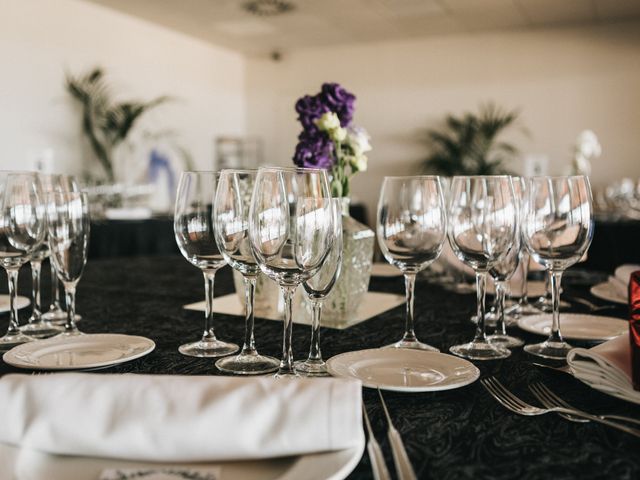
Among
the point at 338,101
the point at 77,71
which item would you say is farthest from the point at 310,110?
the point at 77,71

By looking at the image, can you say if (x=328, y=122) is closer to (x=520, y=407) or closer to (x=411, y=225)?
(x=411, y=225)

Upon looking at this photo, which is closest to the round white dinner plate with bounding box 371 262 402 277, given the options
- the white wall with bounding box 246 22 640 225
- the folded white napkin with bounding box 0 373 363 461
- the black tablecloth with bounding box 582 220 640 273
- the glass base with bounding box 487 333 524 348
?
the glass base with bounding box 487 333 524 348

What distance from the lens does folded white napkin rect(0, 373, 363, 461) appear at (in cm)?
51

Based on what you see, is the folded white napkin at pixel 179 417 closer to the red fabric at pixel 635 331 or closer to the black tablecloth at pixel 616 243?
the red fabric at pixel 635 331

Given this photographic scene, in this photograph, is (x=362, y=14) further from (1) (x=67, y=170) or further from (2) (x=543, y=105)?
(1) (x=67, y=170)

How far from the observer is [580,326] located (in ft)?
3.45

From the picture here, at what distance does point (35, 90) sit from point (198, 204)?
4.79m

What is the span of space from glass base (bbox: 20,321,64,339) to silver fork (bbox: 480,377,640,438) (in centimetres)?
67

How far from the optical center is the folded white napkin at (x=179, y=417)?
0.51m

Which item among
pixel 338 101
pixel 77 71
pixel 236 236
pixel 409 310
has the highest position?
pixel 77 71

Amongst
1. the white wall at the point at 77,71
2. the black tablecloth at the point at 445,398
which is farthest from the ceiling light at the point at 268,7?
the black tablecloth at the point at 445,398

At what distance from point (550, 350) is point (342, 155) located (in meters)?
0.51

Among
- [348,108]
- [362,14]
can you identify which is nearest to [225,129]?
[362,14]

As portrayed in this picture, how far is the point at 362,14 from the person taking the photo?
19.5 feet
